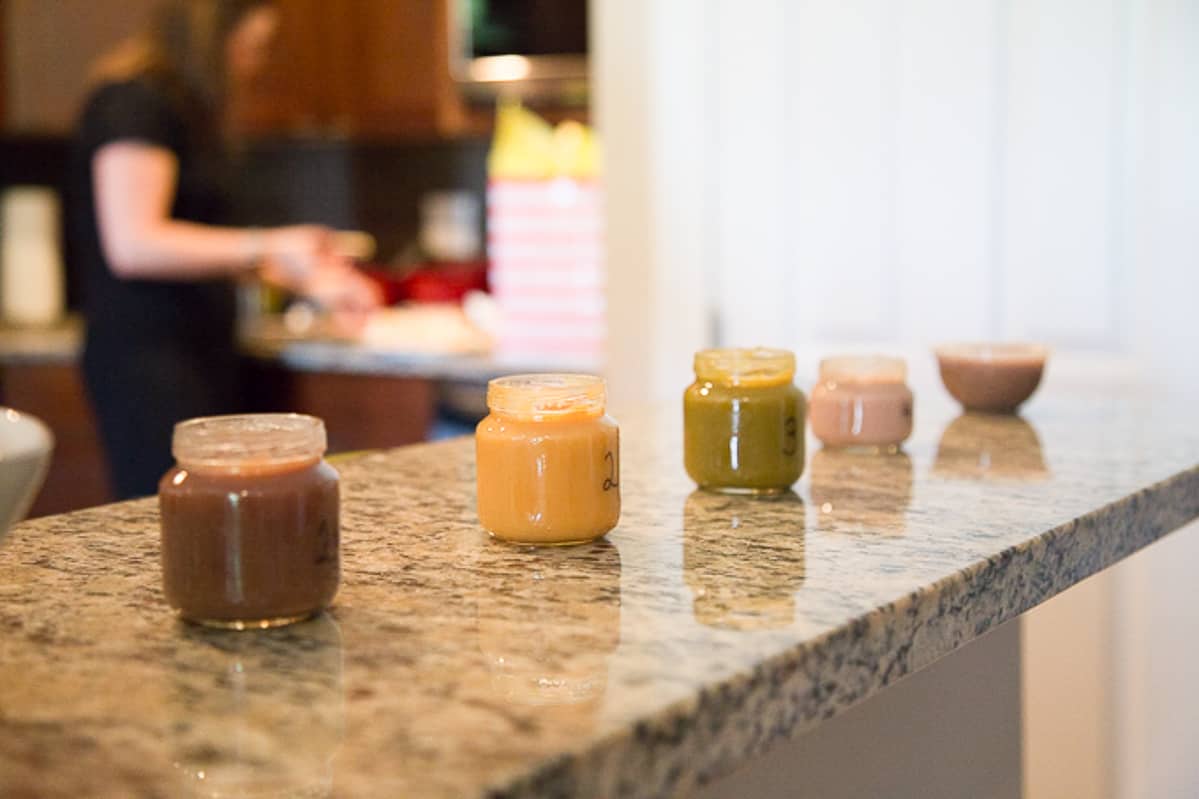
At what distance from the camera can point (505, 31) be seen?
3.58 metres

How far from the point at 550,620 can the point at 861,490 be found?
1.62 feet

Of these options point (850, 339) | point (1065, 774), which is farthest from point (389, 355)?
point (1065, 774)

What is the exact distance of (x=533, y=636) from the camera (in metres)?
0.78

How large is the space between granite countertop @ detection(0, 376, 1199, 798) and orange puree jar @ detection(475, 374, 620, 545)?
0.9 inches

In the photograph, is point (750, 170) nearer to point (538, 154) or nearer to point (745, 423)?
point (538, 154)

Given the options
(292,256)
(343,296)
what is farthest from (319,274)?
(343,296)

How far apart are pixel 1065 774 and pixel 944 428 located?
0.92 meters

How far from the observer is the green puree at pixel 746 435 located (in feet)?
3.87

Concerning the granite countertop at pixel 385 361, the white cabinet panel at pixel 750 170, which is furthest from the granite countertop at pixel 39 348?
the white cabinet panel at pixel 750 170

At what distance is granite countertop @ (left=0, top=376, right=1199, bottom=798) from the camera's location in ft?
2.00

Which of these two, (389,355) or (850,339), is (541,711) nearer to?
(850,339)

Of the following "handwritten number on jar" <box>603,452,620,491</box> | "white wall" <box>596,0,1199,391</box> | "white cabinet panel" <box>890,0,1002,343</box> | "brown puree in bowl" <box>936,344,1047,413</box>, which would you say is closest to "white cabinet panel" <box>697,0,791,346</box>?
"white wall" <box>596,0,1199,391</box>

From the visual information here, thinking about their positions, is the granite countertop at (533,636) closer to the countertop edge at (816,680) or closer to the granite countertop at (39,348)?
the countertop edge at (816,680)

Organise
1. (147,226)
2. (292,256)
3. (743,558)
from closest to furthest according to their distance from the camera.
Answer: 1. (743,558)
2. (147,226)
3. (292,256)
